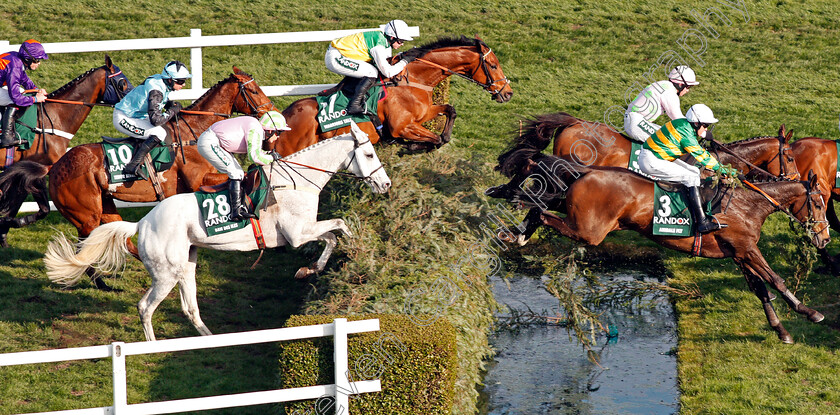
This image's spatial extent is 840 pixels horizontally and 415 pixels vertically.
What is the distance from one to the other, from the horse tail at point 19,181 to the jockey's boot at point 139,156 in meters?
1.22

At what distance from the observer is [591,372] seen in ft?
29.8

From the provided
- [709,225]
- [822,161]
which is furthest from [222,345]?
[822,161]

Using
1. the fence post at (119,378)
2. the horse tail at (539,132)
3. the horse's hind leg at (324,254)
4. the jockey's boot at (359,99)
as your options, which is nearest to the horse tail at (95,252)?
the horse's hind leg at (324,254)

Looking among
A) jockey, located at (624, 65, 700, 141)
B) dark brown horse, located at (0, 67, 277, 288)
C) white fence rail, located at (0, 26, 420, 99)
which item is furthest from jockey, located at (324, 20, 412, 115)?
jockey, located at (624, 65, 700, 141)

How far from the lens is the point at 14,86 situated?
1063 centimetres

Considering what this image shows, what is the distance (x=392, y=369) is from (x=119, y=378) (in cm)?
210

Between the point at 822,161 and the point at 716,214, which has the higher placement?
the point at 822,161

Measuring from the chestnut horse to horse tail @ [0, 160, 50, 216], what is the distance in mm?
471

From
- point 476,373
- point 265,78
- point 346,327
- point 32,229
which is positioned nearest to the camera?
point 346,327

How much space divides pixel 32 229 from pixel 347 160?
17.4ft

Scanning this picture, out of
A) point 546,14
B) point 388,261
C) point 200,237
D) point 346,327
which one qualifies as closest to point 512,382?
point 388,261

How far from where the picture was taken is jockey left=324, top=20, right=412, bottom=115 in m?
10.5

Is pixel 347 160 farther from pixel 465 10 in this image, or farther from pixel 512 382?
pixel 465 10

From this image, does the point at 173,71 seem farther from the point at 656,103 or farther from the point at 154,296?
the point at 656,103
